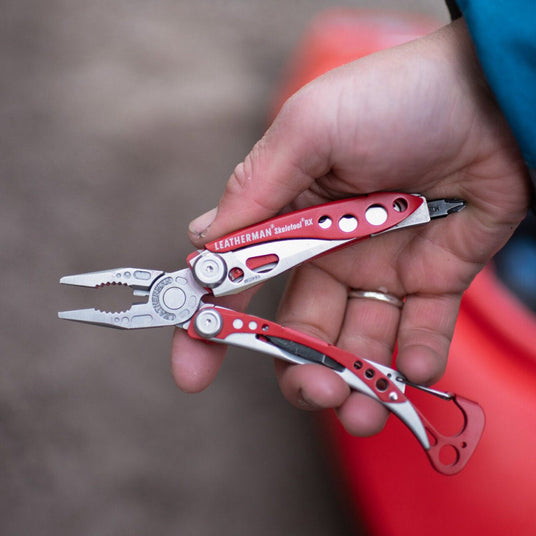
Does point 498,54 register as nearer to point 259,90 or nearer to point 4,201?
point 259,90

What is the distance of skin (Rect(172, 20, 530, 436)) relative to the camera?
98cm

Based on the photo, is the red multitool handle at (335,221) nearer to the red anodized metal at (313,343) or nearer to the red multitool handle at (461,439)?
the red anodized metal at (313,343)

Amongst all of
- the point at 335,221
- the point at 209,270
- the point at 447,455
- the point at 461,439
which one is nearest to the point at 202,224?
the point at 209,270

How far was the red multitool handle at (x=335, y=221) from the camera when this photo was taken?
0.99 metres

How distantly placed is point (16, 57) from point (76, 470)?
1.09 metres

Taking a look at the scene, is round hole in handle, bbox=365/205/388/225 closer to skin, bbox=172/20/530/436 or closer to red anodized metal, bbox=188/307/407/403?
skin, bbox=172/20/530/436

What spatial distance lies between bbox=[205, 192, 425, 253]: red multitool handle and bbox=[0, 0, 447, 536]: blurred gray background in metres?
0.54

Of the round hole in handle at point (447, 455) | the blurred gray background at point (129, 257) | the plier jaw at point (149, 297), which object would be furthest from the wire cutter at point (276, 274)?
the blurred gray background at point (129, 257)

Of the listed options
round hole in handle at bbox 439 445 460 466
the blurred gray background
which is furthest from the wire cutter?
the blurred gray background

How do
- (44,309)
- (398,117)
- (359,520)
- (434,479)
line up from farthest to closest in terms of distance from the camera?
(44,309) < (359,520) < (434,479) < (398,117)

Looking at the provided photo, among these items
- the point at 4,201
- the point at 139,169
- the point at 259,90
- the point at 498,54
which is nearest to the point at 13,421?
the point at 4,201

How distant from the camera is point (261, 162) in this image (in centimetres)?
97

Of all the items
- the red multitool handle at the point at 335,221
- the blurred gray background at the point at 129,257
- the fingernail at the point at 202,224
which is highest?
the red multitool handle at the point at 335,221

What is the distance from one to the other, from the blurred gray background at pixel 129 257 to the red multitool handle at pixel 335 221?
54 cm
